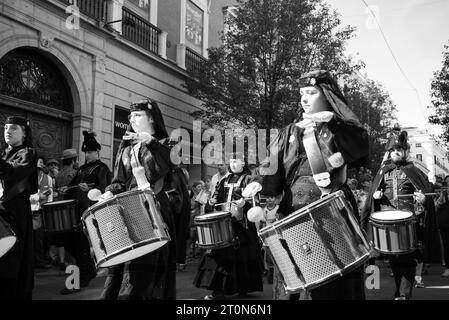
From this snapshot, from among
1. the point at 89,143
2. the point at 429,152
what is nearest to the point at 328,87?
the point at 89,143

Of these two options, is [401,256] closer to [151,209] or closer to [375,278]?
[375,278]

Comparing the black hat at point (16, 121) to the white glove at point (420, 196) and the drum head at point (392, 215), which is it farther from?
the white glove at point (420, 196)

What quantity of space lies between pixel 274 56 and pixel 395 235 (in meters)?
11.7

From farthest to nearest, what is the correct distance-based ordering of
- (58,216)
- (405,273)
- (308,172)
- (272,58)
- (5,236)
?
(272,58) < (58,216) < (405,273) < (5,236) < (308,172)

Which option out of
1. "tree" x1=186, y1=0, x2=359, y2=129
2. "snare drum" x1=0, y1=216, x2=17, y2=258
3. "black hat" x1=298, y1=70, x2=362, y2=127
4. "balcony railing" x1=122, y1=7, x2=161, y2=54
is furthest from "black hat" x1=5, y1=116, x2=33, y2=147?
"tree" x1=186, y1=0, x2=359, y2=129

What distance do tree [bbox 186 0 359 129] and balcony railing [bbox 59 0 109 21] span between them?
4201 mm

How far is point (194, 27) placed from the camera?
65.6 ft

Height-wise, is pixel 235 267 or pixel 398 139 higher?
pixel 398 139

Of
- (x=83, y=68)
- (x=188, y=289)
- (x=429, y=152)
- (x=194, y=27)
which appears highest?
(x=194, y=27)

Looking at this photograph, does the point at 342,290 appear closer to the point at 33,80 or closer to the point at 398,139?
the point at 398,139

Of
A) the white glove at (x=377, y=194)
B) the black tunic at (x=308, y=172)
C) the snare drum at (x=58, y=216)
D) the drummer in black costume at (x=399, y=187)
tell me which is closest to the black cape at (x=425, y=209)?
the drummer in black costume at (x=399, y=187)

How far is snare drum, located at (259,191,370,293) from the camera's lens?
2711mm

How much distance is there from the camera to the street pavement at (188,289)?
20.6 ft
